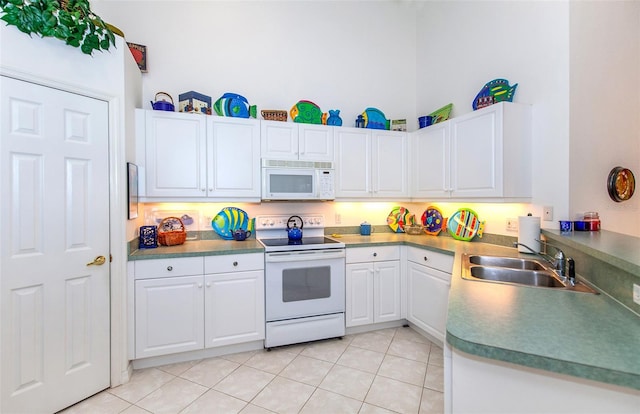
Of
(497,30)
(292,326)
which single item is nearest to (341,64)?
(497,30)

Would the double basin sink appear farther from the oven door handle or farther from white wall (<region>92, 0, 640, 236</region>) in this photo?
the oven door handle

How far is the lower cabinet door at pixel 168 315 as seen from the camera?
2.22m

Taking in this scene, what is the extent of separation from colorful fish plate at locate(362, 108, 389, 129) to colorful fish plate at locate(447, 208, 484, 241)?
1242mm

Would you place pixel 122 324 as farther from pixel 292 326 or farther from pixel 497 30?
pixel 497 30

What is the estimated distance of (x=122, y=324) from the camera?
6.99 feet

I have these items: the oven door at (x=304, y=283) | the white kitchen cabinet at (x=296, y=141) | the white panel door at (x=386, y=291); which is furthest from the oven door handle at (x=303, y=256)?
the white kitchen cabinet at (x=296, y=141)

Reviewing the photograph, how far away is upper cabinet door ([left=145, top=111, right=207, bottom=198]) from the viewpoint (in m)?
2.50

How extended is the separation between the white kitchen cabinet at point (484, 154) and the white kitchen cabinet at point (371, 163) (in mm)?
351

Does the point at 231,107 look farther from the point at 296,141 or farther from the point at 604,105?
the point at 604,105

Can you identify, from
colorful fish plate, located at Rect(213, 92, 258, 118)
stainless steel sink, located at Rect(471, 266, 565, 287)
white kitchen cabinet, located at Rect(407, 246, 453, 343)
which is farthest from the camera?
colorful fish plate, located at Rect(213, 92, 258, 118)

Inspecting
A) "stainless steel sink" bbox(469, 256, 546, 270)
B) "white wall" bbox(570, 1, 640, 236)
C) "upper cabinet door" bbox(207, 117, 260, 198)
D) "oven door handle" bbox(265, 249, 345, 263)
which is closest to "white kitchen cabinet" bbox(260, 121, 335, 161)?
"upper cabinet door" bbox(207, 117, 260, 198)

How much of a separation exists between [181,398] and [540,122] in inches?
131

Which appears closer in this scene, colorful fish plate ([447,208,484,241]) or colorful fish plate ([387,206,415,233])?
colorful fish plate ([447,208,484,241])

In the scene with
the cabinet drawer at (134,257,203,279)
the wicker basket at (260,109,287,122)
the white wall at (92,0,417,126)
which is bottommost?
the cabinet drawer at (134,257,203,279)
